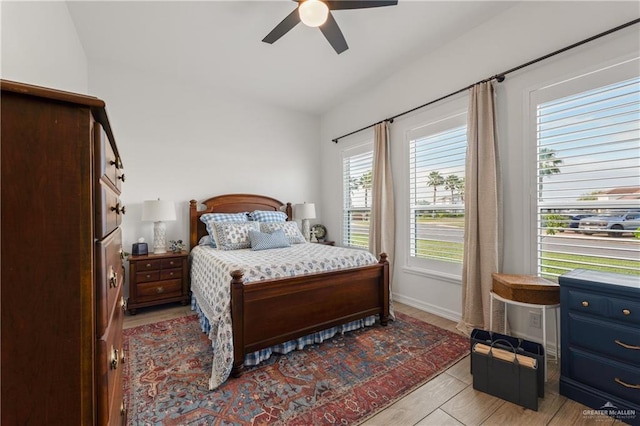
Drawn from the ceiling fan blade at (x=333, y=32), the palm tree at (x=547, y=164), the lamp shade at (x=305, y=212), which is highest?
the ceiling fan blade at (x=333, y=32)

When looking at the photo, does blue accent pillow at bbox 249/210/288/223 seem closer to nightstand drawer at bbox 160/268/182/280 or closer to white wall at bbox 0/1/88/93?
nightstand drawer at bbox 160/268/182/280

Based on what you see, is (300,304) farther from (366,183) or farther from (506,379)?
(366,183)

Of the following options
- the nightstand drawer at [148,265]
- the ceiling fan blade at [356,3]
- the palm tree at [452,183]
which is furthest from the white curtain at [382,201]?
the nightstand drawer at [148,265]

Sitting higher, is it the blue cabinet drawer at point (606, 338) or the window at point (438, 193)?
the window at point (438, 193)

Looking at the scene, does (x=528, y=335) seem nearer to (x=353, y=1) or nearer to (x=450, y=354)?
(x=450, y=354)

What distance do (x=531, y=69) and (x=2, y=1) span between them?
3.66 meters

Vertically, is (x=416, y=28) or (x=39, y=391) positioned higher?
(x=416, y=28)

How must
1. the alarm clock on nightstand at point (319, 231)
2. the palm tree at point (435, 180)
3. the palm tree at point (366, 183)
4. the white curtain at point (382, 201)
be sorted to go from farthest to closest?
the alarm clock on nightstand at point (319, 231) → the palm tree at point (366, 183) → the white curtain at point (382, 201) → the palm tree at point (435, 180)

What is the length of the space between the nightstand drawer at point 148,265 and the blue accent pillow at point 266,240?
115 centimetres

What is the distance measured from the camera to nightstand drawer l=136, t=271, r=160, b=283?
3.21 meters

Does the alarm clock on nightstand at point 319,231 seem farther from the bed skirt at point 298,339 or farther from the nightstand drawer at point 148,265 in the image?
the nightstand drawer at point 148,265

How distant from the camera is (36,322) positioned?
0.65 metres

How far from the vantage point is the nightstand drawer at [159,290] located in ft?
10.6

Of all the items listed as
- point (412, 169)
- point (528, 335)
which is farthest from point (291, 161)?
point (528, 335)
